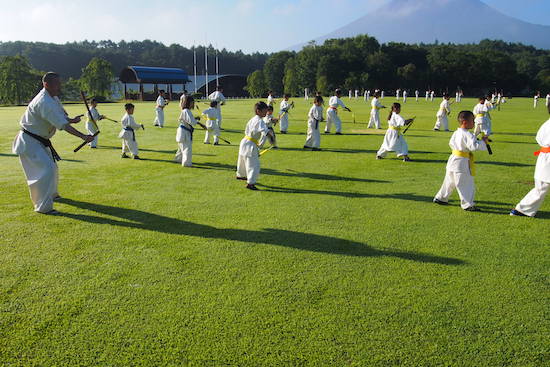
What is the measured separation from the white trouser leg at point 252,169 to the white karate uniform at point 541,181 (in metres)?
5.41

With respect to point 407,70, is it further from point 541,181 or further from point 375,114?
point 541,181

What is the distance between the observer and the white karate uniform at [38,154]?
7281 mm

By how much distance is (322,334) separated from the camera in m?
3.94

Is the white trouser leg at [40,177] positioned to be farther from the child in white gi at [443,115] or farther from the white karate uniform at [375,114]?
the child in white gi at [443,115]

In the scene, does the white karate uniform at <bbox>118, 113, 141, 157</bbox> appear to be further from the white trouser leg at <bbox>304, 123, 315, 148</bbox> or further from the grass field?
the white trouser leg at <bbox>304, 123, 315, 148</bbox>

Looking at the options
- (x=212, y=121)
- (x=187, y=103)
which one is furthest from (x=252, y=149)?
(x=212, y=121)

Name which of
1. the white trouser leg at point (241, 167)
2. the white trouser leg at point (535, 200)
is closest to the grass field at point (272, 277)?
the white trouser leg at point (535, 200)

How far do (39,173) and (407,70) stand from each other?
274 ft

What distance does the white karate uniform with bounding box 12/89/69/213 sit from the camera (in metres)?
7.28

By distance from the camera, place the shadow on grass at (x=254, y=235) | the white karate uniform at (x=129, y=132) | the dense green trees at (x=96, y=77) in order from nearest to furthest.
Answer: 1. the shadow on grass at (x=254, y=235)
2. the white karate uniform at (x=129, y=132)
3. the dense green trees at (x=96, y=77)

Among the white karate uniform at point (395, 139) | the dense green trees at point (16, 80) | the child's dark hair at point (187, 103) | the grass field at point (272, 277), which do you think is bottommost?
the grass field at point (272, 277)

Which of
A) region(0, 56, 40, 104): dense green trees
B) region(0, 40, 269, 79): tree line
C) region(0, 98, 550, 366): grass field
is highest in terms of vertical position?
region(0, 40, 269, 79): tree line

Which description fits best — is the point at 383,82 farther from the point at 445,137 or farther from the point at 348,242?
the point at 348,242

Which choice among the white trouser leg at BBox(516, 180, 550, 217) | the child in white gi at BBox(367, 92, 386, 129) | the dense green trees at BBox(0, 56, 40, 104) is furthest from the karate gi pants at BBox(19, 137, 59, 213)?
the dense green trees at BBox(0, 56, 40, 104)
